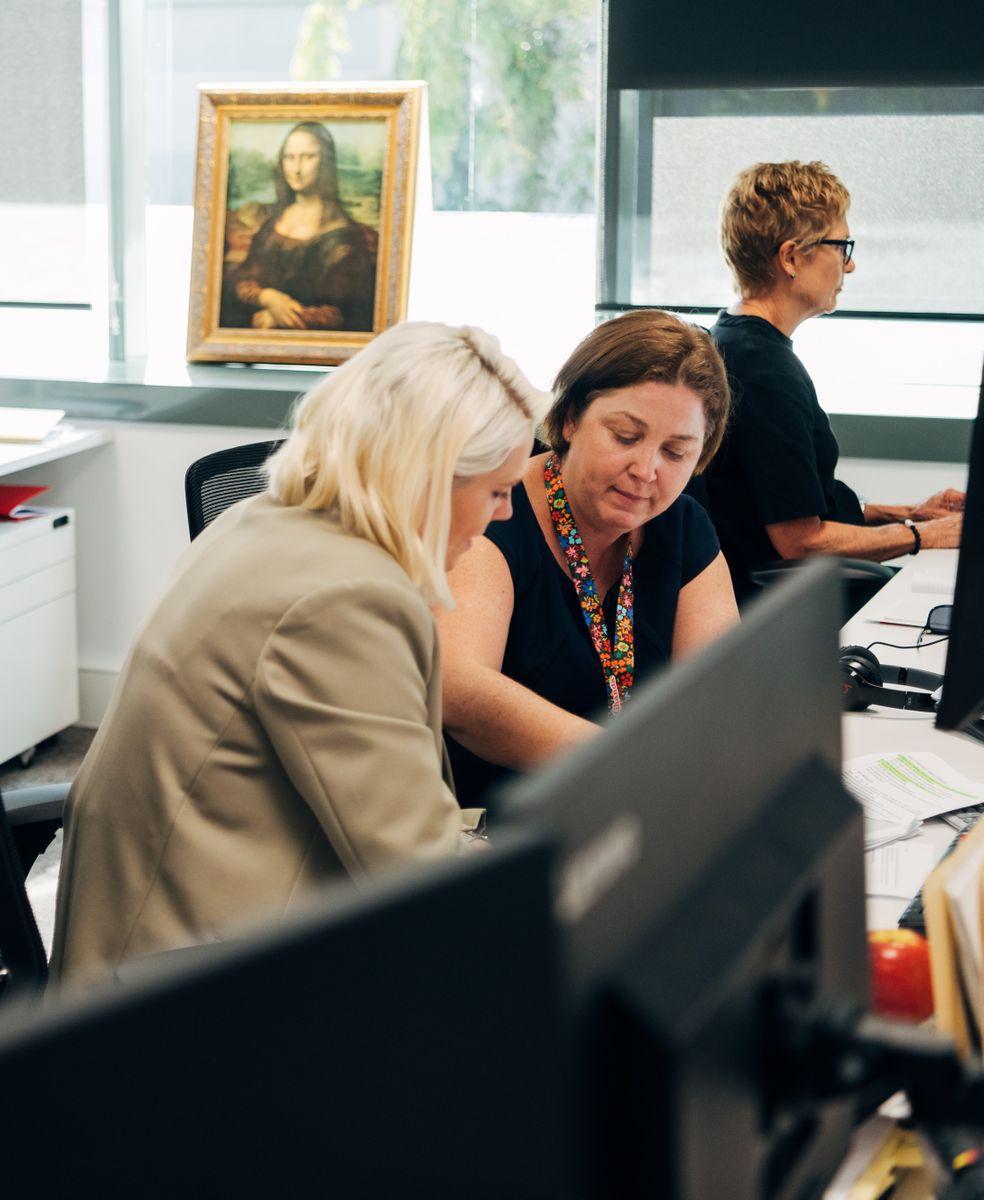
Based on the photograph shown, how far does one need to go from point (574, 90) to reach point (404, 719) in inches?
110

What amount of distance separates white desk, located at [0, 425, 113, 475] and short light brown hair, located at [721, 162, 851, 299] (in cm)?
171

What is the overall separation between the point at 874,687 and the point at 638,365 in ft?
1.83

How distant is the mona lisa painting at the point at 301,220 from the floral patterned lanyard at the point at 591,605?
1.84 meters

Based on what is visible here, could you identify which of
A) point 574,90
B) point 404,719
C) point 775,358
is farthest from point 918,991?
point 574,90

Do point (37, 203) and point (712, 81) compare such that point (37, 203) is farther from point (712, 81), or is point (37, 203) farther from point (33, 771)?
point (712, 81)

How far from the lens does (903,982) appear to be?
3.44 ft

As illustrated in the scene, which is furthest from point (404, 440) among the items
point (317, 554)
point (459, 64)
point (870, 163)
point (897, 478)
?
point (459, 64)

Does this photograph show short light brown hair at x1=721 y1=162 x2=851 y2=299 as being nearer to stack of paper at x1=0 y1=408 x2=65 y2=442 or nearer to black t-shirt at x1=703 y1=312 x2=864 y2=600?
black t-shirt at x1=703 y1=312 x2=864 y2=600

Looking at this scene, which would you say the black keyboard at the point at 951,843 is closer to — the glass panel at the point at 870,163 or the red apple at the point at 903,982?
the red apple at the point at 903,982

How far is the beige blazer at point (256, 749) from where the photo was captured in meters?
1.27

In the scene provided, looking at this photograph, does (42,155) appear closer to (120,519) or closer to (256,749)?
(120,519)

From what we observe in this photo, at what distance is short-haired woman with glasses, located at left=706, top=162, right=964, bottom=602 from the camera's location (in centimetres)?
278

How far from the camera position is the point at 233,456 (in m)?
2.12

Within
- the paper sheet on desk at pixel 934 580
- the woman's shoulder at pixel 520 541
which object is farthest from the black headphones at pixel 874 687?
the paper sheet on desk at pixel 934 580
